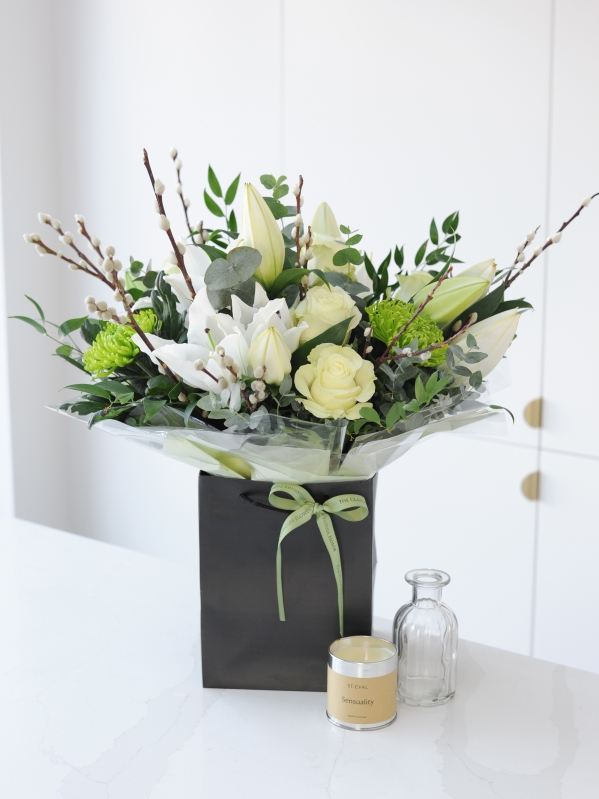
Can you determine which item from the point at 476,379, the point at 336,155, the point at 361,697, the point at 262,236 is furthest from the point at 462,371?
the point at 336,155

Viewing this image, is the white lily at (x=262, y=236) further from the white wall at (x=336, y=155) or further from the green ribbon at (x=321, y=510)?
the white wall at (x=336, y=155)

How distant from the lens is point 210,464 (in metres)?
0.84

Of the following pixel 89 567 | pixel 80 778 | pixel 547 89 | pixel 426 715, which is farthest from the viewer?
pixel 547 89

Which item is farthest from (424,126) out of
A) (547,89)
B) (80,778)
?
(80,778)

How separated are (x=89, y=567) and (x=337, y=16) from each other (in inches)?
56.3

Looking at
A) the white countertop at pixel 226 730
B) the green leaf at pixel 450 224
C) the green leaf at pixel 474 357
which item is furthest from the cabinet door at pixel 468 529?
the green leaf at pixel 474 357

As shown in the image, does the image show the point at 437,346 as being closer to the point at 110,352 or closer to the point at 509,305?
the point at 509,305

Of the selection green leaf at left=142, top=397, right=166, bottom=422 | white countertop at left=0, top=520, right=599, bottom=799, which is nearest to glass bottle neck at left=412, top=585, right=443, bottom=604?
white countertop at left=0, top=520, right=599, bottom=799

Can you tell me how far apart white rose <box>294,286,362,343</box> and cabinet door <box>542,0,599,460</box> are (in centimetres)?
103

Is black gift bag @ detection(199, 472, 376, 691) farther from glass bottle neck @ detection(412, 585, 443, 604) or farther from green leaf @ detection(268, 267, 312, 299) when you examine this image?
green leaf @ detection(268, 267, 312, 299)

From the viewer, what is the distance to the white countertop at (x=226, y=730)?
2.50 ft

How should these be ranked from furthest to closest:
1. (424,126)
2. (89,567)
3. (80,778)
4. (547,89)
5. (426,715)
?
(424,126) → (547,89) → (89,567) → (426,715) → (80,778)

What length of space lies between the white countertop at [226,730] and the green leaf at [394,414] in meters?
0.33

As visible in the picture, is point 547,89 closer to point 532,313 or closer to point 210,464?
point 532,313
